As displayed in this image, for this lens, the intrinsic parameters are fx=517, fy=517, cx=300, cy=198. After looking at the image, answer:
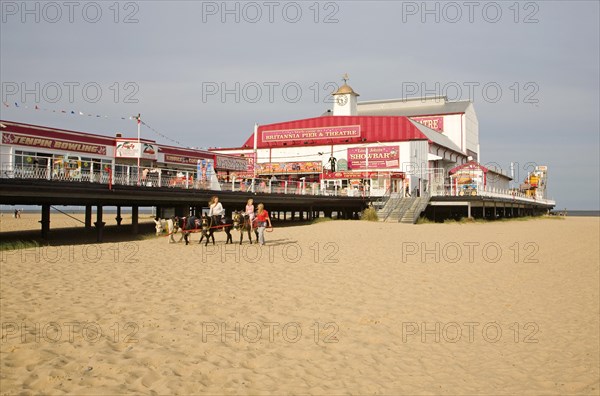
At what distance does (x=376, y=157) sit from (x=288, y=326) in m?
45.0

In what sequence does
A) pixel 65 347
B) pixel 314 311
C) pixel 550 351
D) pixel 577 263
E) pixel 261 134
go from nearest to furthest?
pixel 65 347 < pixel 550 351 < pixel 314 311 < pixel 577 263 < pixel 261 134

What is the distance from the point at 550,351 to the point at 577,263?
31.9 ft

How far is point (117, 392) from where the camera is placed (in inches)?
201

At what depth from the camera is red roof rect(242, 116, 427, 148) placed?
5091cm

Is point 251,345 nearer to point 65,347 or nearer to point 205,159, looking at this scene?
point 65,347

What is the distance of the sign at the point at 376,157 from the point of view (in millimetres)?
50812

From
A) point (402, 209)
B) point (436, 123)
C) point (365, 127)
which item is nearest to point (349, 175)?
point (365, 127)

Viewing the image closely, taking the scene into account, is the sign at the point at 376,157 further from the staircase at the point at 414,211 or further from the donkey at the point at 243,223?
the donkey at the point at 243,223

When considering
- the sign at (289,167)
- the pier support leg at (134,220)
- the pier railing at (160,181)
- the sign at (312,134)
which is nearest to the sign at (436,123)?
the sign at (312,134)

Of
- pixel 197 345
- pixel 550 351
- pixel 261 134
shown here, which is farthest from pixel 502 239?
pixel 261 134

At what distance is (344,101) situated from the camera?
59688mm

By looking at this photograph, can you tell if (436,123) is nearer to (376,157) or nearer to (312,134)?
(376,157)

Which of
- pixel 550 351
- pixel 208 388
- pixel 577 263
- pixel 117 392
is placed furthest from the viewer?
pixel 577 263

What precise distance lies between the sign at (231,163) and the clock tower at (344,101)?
1801 centimetres
